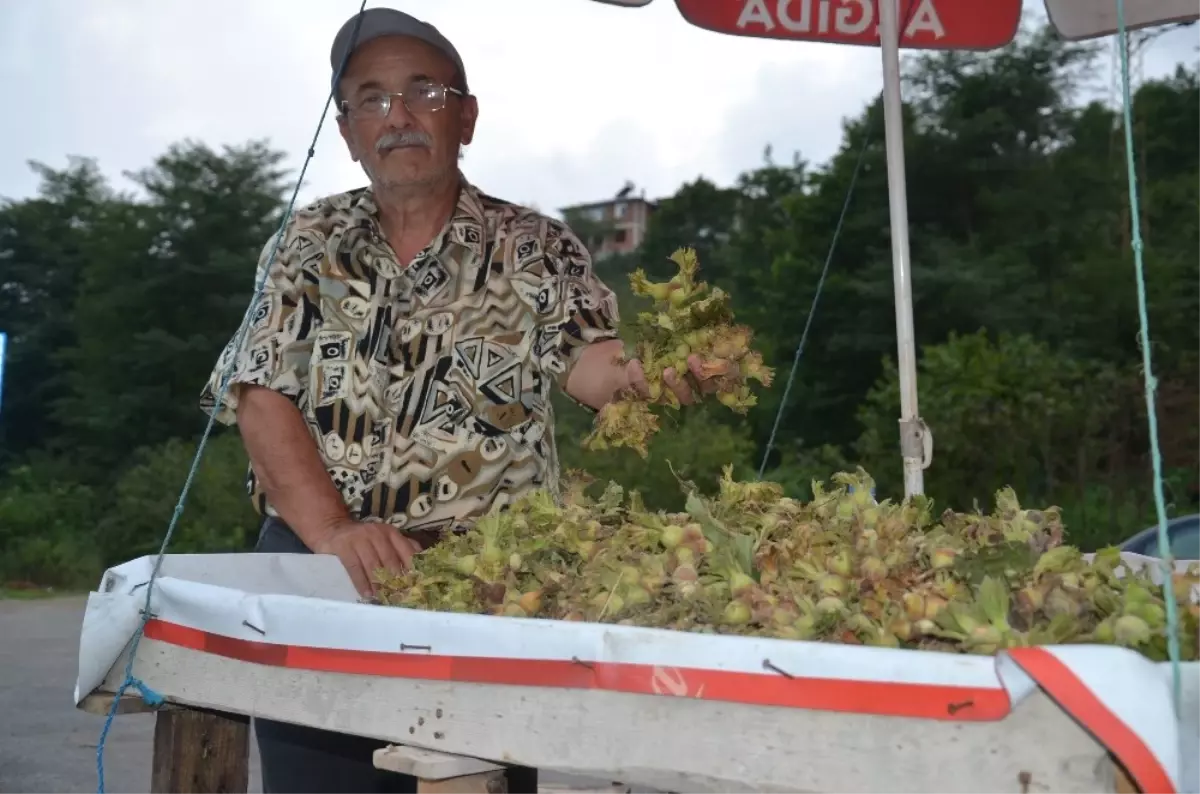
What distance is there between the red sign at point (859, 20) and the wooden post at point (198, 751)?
6.78 feet

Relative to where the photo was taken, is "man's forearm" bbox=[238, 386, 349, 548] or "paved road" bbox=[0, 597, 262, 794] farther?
"paved road" bbox=[0, 597, 262, 794]

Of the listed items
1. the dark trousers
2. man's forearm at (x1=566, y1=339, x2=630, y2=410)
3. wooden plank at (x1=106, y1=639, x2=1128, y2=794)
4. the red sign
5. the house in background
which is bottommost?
the dark trousers

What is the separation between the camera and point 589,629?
1.55m

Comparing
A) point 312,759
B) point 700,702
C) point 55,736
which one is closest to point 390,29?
point 312,759

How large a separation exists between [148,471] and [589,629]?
16.1 metres

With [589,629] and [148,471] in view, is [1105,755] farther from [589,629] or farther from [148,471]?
[148,471]

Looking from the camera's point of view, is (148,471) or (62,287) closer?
(148,471)

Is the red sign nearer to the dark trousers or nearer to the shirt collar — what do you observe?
the shirt collar

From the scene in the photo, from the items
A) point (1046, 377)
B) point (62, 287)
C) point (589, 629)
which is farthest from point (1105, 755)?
point (62, 287)

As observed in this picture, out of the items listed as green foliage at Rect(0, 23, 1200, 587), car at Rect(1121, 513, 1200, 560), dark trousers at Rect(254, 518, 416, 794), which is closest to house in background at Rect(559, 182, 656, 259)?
green foliage at Rect(0, 23, 1200, 587)

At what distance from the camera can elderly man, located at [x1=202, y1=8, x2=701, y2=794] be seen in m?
2.58

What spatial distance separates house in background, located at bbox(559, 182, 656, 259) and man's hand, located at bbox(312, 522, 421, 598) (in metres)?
21.6

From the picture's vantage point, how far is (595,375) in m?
2.79

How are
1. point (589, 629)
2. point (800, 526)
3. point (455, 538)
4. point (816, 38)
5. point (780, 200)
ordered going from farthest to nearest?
point (780, 200) < point (816, 38) < point (455, 538) < point (800, 526) < point (589, 629)
